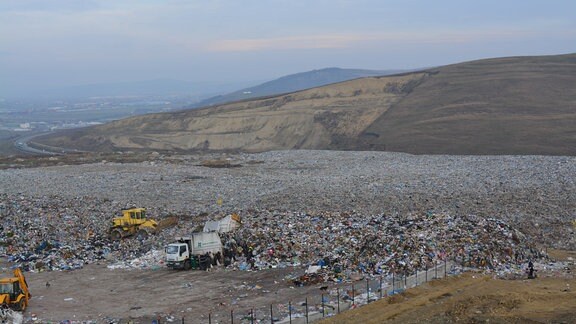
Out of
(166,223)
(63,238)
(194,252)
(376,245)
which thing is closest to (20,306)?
(194,252)

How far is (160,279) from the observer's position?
15.2 m

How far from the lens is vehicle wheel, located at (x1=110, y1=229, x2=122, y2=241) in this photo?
19375mm

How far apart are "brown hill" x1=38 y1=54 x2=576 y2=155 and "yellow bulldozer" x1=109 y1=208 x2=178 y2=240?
2542 cm

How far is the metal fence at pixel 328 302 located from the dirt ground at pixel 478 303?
1.01 feet

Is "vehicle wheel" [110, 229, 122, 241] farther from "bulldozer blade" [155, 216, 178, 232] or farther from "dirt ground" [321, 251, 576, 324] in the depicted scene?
"dirt ground" [321, 251, 576, 324]

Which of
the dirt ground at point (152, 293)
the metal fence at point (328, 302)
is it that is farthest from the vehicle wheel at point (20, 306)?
the metal fence at point (328, 302)

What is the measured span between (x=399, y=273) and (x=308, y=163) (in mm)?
21757

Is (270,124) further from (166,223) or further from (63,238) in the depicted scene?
(63,238)

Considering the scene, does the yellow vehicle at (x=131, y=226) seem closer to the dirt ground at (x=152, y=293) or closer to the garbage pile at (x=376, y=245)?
the dirt ground at (x=152, y=293)

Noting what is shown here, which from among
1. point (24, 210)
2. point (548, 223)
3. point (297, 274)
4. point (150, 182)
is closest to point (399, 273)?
point (297, 274)

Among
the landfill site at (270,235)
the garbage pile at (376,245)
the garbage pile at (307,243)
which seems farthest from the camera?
the garbage pile at (307,243)

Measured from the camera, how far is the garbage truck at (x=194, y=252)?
51.6 ft

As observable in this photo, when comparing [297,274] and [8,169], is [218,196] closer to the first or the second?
[297,274]

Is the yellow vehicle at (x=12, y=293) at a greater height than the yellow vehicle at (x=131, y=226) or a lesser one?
greater
